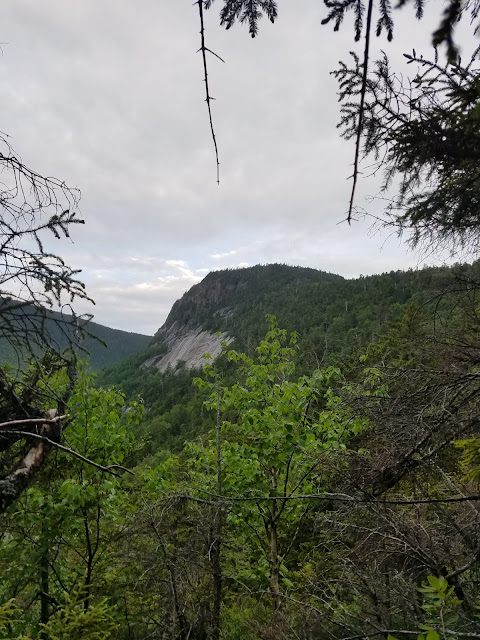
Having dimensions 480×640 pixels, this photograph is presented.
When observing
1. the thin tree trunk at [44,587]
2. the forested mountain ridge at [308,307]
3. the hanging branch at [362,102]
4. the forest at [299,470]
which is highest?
the forested mountain ridge at [308,307]

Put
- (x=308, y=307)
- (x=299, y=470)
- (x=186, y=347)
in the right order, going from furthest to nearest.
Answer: (x=186, y=347) < (x=308, y=307) < (x=299, y=470)

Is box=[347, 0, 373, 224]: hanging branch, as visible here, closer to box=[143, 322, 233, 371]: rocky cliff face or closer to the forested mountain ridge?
the forested mountain ridge

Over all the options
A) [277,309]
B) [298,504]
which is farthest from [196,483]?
[277,309]

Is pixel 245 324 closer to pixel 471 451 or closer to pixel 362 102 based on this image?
pixel 471 451

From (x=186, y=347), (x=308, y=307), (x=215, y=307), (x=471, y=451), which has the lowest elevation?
(x=186, y=347)

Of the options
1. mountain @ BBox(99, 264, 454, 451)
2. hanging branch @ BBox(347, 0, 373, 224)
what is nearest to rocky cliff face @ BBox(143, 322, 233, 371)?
mountain @ BBox(99, 264, 454, 451)

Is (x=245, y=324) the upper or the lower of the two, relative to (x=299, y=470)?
upper

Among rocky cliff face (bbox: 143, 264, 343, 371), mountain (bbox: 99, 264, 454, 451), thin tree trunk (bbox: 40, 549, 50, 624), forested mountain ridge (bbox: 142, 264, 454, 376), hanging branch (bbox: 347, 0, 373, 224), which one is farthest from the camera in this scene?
rocky cliff face (bbox: 143, 264, 343, 371)

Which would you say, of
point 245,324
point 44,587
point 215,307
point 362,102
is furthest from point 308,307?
point 362,102

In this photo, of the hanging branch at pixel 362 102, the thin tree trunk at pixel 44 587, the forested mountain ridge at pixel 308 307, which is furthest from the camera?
the forested mountain ridge at pixel 308 307

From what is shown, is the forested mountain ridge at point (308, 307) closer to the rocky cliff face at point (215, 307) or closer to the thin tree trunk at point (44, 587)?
the rocky cliff face at point (215, 307)

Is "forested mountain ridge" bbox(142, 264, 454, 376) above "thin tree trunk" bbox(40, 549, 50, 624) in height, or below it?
above

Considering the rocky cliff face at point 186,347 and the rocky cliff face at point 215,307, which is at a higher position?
the rocky cliff face at point 215,307

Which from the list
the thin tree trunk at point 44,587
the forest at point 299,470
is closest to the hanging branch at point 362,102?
the forest at point 299,470
